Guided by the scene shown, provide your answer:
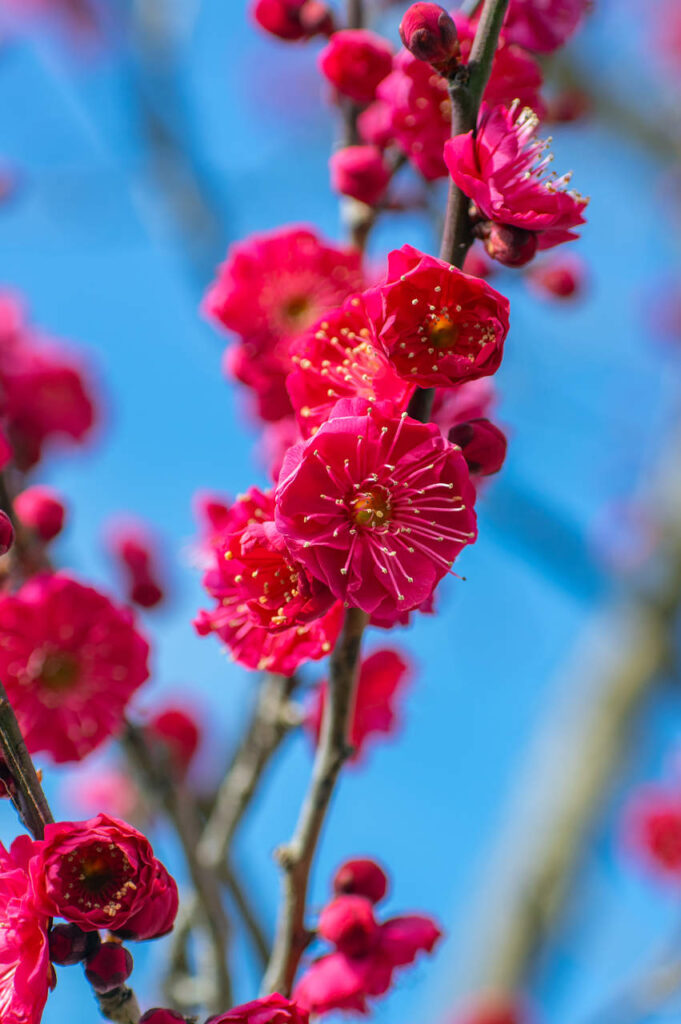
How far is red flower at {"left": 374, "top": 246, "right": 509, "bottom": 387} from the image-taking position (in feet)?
3.73

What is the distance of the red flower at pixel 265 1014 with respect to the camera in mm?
1088

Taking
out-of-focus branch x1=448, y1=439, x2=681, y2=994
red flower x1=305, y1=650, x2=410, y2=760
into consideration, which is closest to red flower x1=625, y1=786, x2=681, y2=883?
out-of-focus branch x1=448, y1=439, x2=681, y2=994

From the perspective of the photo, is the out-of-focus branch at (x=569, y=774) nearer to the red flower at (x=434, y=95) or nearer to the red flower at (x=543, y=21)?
the red flower at (x=434, y=95)

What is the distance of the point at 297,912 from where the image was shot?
4.49ft

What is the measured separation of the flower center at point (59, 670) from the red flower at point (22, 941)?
0.62 m

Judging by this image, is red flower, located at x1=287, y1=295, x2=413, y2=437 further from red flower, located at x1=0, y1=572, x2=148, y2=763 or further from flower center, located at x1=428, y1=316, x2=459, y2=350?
red flower, located at x1=0, y1=572, x2=148, y2=763

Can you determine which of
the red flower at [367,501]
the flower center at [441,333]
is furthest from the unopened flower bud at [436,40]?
the red flower at [367,501]

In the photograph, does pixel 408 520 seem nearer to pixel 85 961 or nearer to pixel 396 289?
pixel 396 289

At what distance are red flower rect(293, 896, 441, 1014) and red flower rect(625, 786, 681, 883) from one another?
2.58 meters

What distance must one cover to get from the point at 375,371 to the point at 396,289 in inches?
6.0

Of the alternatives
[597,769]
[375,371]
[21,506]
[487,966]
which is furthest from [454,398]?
[597,769]

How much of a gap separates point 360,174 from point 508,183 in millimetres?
579

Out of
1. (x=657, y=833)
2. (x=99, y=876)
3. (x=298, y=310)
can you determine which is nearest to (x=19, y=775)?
(x=99, y=876)

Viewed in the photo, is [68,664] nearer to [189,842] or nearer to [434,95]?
[189,842]
